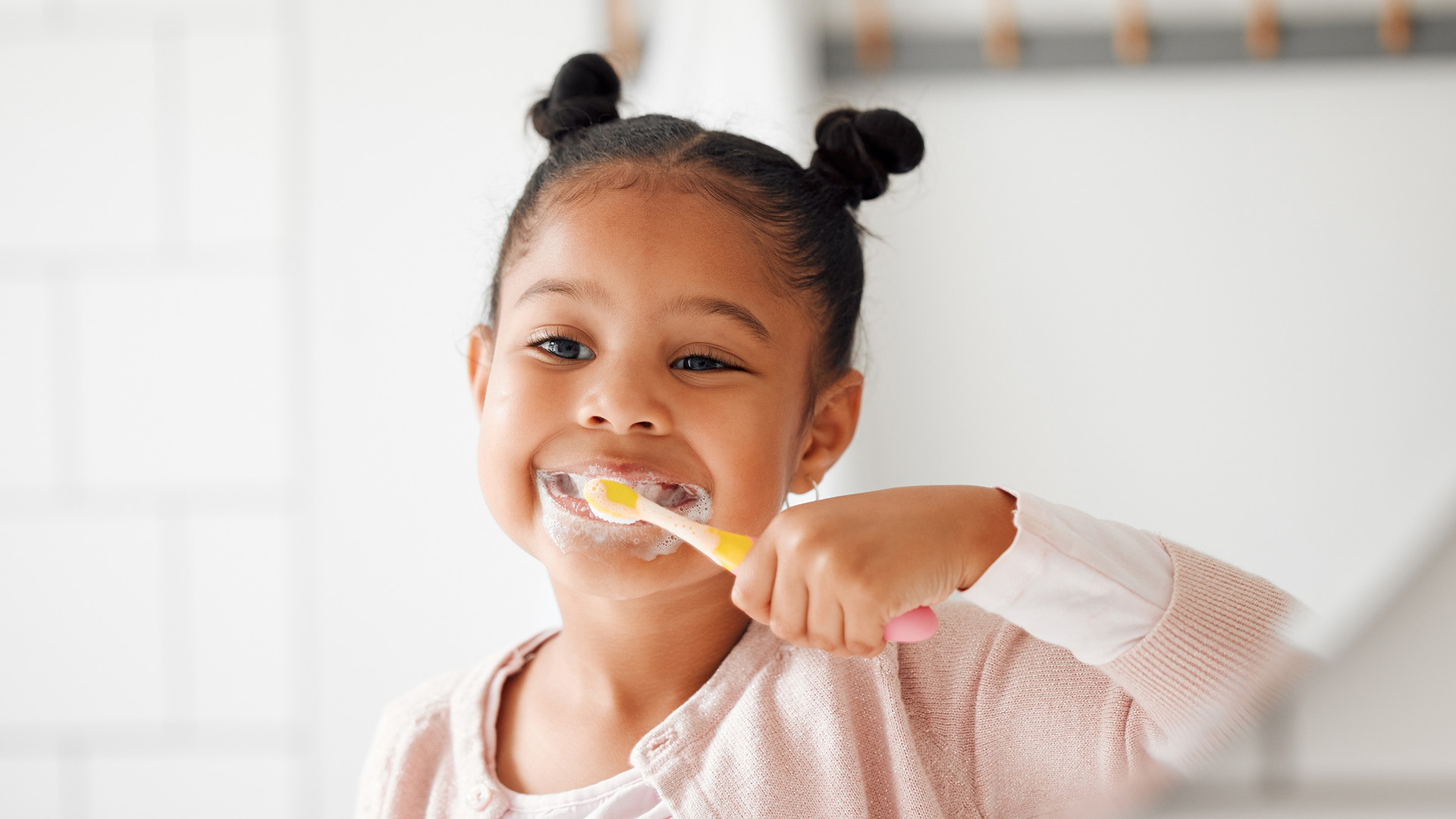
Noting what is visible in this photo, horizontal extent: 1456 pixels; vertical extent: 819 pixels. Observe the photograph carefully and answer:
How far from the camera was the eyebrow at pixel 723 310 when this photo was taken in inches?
19.1

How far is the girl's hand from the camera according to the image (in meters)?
0.36

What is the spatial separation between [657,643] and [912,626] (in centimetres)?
23

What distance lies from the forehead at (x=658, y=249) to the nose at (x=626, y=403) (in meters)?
0.04

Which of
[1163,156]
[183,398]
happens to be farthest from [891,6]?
→ [183,398]

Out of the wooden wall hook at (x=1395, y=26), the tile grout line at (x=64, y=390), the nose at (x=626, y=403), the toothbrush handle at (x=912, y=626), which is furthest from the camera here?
the tile grout line at (x=64, y=390)

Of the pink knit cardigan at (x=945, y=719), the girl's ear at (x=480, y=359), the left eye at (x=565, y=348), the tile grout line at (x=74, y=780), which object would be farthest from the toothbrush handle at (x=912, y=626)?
the tile grout line at (x=74, y=780)

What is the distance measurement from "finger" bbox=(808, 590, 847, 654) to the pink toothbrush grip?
17mm

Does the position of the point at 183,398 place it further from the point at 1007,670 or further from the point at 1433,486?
the point at 1433,486

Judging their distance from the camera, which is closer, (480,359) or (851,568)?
(851,568)

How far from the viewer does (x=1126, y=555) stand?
42 cm

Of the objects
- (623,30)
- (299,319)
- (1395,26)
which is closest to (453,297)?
(299,319)

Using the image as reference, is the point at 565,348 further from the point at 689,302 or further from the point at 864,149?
the point at 864,149

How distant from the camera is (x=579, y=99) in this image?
61 centimetres

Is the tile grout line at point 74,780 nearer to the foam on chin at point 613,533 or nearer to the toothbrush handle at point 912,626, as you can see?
the foam on chin at point 613,533
